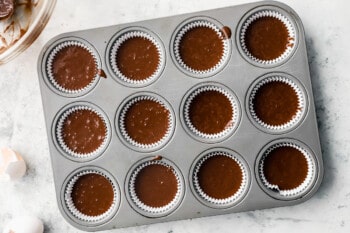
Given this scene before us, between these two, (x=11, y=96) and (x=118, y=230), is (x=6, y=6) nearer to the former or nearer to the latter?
(x=11, y=96)

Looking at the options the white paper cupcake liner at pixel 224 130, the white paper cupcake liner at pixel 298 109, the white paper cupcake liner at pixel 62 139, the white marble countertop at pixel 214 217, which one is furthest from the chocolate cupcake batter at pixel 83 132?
the white paper cupcake liner at pixel 298 109

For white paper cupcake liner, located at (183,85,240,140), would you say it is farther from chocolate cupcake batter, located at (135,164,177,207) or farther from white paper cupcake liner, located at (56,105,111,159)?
white paper cupcake liner, located at (56,105,111,159)

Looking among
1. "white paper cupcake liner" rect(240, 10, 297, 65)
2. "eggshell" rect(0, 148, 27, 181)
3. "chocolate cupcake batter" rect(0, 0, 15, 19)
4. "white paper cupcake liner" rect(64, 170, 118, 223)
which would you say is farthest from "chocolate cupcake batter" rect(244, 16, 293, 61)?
"eggshell" rect(0, 148, 27, 181)

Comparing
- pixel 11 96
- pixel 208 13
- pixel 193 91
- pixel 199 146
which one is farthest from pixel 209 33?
pixel 11 96

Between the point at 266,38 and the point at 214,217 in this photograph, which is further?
the point at 214,217

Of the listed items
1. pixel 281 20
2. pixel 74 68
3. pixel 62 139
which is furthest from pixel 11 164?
pixel 281 20

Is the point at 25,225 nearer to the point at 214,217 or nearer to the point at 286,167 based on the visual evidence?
the point at 214,217
